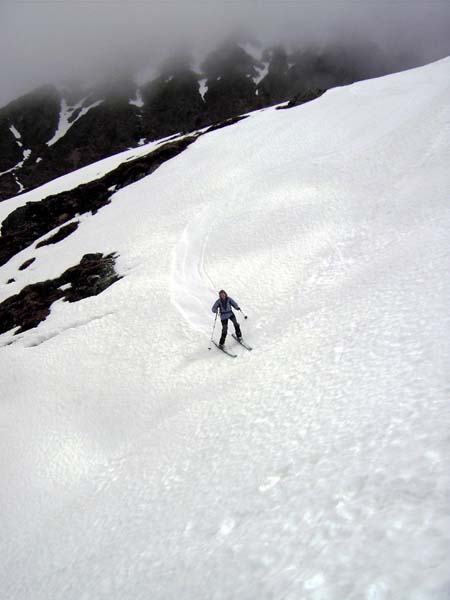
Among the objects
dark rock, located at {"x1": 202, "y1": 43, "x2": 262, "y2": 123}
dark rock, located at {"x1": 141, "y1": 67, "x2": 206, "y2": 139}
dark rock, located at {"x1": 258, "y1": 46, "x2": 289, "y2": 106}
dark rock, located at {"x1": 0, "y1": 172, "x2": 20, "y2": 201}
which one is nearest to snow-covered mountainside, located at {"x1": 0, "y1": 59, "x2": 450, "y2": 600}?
dark rock, located at {"x1": 0, "y1": 172, "x2": 20, "y2": 201}

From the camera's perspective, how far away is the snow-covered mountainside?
14.2ft

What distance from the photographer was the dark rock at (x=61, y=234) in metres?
34.5

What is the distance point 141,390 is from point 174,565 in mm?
8468

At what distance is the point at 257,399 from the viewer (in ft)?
30.1

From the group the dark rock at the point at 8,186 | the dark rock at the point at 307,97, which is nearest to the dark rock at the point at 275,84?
the dark rock at the point at 8,186

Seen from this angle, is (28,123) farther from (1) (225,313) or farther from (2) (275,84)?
(1) (225,313)

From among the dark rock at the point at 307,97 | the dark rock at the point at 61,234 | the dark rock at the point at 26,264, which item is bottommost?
the dark rock at the point at 26,264

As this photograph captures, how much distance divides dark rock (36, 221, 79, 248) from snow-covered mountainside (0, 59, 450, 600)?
7773 mm

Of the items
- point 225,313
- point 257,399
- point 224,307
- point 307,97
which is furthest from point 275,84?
point 257,399

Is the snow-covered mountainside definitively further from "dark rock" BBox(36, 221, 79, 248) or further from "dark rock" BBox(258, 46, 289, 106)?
"dark rock" BBox(258, 46, 289, 106)

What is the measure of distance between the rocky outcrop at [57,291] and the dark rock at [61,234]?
9.65 meters

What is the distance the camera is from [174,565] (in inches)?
211

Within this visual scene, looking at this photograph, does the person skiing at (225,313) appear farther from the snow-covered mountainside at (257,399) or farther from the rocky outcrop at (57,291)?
the rocky outcrop at (57,291)

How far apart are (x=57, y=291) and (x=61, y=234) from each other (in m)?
13.4
